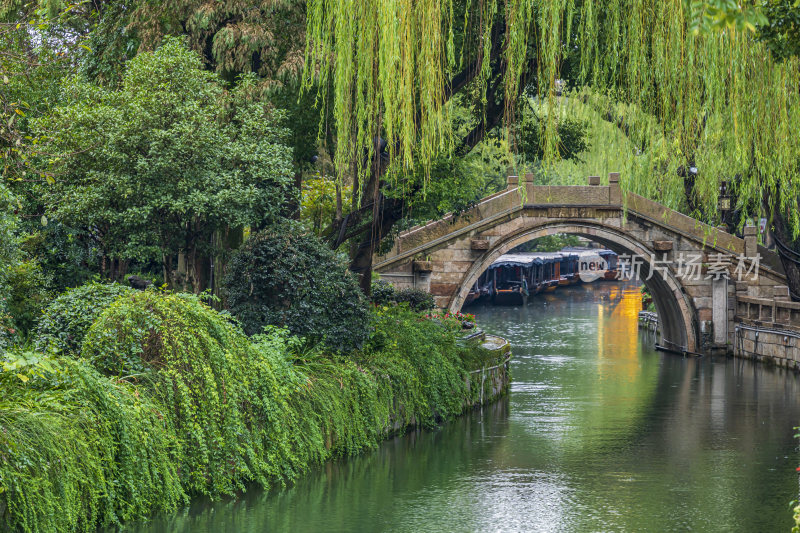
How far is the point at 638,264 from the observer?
26.0 meters

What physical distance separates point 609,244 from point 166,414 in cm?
1901

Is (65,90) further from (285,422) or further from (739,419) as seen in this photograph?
(739,419)

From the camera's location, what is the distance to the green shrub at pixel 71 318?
1016 centimetres

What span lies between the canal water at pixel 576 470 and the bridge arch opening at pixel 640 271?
3485mm

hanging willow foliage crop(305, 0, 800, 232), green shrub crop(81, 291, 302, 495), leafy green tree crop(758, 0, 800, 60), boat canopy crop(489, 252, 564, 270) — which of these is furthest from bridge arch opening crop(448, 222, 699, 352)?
boat canopy crop(489, 252, 564, 270)

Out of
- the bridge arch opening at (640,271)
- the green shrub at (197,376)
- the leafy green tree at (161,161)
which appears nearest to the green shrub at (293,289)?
the leafy green tree at (161,161)

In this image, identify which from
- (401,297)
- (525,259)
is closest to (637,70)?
(401,297)

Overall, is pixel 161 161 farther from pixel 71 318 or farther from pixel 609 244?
pixel 609 244

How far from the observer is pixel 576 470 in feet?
40.5

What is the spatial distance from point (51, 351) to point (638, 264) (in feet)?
63.3

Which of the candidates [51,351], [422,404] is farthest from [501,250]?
[51,351]

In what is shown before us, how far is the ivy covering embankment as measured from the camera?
7.66 meters

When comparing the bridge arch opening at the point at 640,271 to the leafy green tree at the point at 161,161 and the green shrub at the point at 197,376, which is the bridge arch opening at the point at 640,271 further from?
the green shrub at the point at 197,376

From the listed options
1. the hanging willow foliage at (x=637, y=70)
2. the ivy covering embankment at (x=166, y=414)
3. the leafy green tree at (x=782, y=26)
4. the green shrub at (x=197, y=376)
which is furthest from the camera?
the green shrub at (x=197, y=376)
